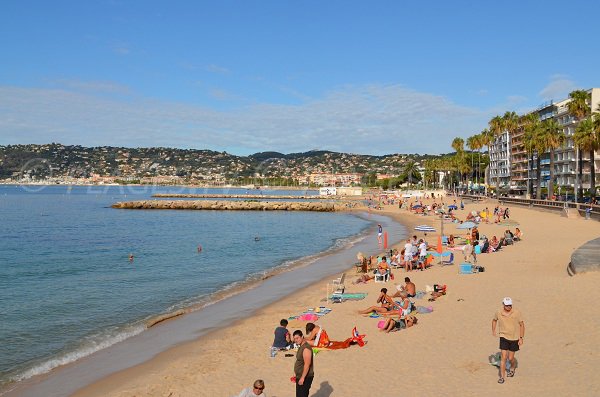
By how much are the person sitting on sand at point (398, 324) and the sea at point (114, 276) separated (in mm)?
7391

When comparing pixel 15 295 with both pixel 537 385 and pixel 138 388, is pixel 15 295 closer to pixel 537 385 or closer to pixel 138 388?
pixel 138 388

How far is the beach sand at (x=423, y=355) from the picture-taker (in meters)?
9.40

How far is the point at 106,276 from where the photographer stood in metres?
25.9

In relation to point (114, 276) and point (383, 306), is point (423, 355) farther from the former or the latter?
point (114, 276)

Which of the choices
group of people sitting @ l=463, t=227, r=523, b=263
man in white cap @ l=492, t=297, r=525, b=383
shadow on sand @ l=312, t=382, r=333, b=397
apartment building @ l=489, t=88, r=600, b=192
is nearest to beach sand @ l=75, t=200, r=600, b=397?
shadow on sand @ l=312, t=382, r=333, b=397

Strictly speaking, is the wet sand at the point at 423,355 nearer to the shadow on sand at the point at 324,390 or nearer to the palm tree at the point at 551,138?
the shadow on sand at the point at 324,390

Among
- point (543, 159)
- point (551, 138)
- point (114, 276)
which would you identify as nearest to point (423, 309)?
point (114, 276)

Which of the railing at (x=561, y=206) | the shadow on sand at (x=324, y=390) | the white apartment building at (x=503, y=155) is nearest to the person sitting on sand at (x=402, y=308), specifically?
the shadow on sand at (x=324, y=390)

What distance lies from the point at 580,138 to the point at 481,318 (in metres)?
41.7

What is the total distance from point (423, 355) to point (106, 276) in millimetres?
19244

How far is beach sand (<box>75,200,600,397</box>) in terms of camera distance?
370 inches

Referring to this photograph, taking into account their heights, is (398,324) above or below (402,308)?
below

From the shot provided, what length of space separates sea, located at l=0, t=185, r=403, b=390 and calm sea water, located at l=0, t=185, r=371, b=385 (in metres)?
0.04

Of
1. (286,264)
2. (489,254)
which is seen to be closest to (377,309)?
(489,254)
